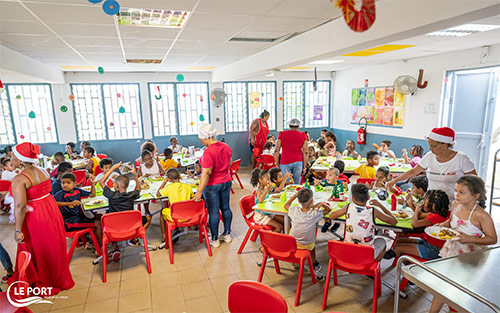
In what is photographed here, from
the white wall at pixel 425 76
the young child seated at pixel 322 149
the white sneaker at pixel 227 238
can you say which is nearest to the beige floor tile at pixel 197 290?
the white sneaker at pixel 227 238

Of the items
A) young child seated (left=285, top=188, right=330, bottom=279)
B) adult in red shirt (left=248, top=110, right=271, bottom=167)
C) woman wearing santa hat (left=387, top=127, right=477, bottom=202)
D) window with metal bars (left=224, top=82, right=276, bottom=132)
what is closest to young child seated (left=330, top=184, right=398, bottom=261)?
young child seated (left=285, top=188, right=330, bottom=279)

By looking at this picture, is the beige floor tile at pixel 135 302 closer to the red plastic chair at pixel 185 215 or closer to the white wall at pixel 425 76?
the red plastic chair at pixel 185 215

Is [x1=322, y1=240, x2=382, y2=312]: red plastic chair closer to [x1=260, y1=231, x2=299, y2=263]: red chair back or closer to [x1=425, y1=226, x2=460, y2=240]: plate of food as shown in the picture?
[x1=260, y1=231, x2=299, y2=263]: red chair back

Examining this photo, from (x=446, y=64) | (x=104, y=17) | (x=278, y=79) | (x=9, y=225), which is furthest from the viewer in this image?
(x=278, y=79)

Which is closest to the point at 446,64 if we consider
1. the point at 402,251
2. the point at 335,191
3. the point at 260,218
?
the point at 335,191

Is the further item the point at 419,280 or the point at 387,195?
the point at 387,195

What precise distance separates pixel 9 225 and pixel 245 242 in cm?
482

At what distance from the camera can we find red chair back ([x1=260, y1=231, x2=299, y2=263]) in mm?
3072

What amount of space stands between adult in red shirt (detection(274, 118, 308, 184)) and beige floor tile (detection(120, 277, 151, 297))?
3109mm

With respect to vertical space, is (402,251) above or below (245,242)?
above

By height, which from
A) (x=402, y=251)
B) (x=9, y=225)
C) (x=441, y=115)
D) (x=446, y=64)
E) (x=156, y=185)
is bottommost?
(x=9, y=225)

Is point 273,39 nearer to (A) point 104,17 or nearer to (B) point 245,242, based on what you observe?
(A) point 104,17

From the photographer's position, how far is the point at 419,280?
2039 mm

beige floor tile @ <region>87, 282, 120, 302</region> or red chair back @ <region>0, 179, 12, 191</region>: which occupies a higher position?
red chair back @ <region>0, 179, 12, 191</region>
